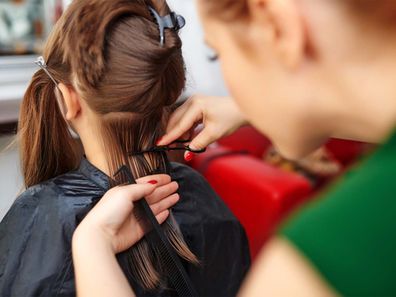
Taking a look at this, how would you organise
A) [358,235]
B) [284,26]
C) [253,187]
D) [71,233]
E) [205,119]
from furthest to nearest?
[253,187]
[205,119]
[71,233]
[284,26]
[358,235]

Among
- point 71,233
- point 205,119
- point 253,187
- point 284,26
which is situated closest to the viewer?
point 284,26

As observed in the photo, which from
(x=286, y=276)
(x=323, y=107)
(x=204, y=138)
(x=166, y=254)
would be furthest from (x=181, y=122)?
(x=286, y=276)

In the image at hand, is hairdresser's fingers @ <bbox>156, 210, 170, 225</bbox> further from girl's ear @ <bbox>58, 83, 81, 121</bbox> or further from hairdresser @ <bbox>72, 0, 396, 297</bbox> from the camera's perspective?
hairdresser @ <bbox>72, 0, 396, 297</bbox>

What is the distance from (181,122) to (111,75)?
21cm

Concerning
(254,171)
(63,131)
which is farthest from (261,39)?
(254,171)

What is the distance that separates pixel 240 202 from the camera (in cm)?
194

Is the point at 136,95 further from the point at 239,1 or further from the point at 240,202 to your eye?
the point at 240,202

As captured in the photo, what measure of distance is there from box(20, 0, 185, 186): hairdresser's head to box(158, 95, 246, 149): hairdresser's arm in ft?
0.11

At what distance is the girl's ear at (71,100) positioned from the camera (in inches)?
38.8

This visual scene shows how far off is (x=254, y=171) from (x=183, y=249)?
2.98 ft

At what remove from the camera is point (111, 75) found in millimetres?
918

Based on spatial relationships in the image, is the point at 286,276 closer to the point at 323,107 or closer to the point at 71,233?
the point at 323,107

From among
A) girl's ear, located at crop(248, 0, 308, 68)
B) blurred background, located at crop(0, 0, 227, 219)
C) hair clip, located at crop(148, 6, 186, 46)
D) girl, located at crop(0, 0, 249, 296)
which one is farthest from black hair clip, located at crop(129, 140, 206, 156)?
blurred background, located at crop(0, 0, 227, 219)

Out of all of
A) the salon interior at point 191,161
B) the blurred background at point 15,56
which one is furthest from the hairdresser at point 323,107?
the blurred background at point 15,56
